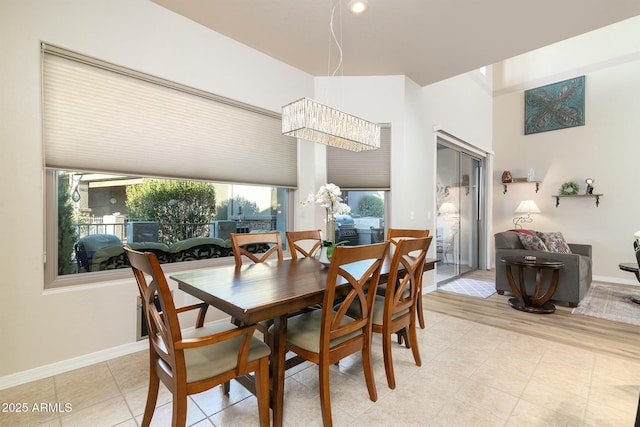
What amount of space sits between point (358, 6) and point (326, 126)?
121 cm

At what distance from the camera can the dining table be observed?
138 cm

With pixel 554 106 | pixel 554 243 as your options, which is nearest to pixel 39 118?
pixel 554 243

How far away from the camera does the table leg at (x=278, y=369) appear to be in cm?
159

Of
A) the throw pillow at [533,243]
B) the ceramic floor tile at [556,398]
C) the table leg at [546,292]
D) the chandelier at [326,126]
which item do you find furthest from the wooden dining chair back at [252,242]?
the throw pillow at [533,243]

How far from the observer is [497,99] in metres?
6.31

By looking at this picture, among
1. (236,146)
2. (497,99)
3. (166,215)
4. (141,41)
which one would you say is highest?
(497,99)

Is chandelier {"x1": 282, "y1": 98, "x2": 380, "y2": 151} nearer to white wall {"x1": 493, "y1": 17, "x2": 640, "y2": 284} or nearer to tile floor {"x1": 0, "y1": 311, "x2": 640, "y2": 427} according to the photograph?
tile floor {"x1": 0, "y1": 311, "x2": 640, "y2": 427}

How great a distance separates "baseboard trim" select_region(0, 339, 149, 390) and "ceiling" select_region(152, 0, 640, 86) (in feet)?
9.67

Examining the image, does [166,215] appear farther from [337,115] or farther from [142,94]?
[337,115]

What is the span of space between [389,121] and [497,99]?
3.88m

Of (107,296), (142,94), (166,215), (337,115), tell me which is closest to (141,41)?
(142,94)

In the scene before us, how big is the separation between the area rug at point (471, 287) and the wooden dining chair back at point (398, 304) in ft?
8.35

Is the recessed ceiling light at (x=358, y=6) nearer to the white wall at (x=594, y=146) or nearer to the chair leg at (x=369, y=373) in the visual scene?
the chair leg at (x=369, y=373)

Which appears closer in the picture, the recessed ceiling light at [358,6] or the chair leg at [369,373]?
the chair leg at [369,373]
